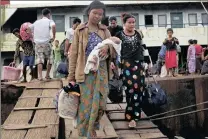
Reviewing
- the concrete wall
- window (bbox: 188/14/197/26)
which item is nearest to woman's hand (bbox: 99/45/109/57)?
the concrete wall

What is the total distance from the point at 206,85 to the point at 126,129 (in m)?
3.74

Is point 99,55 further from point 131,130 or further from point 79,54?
point 131,130

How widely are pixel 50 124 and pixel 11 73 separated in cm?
505

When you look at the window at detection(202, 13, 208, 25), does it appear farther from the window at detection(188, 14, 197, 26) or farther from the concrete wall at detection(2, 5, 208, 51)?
the window at detection(188, 14, 197, 26)

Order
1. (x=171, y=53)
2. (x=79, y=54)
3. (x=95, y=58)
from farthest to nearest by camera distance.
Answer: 1. (x=171, y=53)
2. (x=79, y=54)
3. (x=95, y=58)

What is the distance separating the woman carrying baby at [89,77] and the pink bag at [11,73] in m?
5.65

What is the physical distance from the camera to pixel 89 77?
3.75 m

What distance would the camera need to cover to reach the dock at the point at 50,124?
13.6ft

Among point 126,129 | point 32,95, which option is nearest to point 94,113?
point 126,129

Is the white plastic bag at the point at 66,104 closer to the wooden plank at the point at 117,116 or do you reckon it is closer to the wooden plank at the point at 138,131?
the wooden plank at the point at 138,131

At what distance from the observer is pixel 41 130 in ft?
13.8

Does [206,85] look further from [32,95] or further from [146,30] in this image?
[146,30]

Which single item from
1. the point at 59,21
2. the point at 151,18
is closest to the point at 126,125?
the point at 59,21

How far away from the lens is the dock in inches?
163
